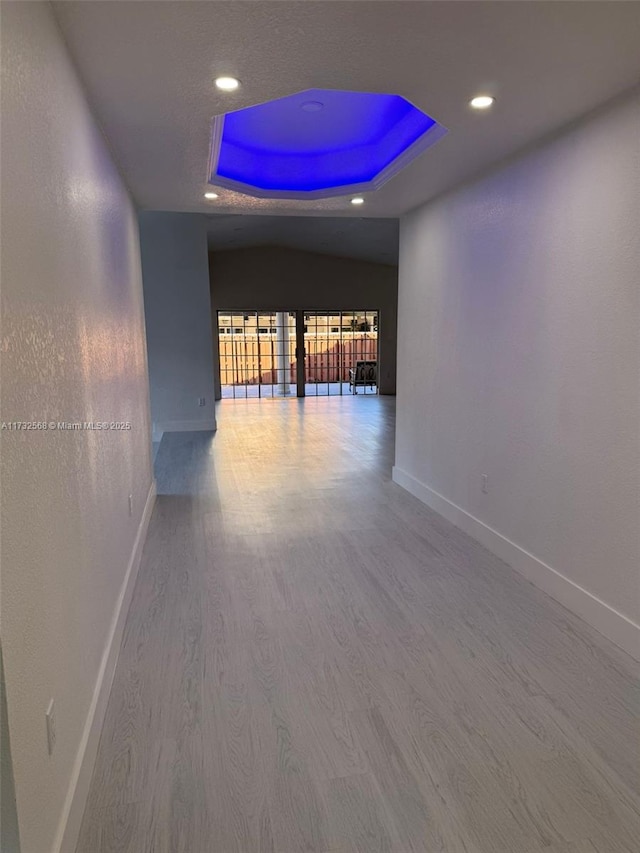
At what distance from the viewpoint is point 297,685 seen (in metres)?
2.23

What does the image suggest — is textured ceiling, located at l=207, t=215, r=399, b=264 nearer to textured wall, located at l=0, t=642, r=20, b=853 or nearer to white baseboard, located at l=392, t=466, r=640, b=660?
white baseboard, located at l=392, t=466, r=640, b=660

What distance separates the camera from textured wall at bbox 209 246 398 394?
1248 centimetres

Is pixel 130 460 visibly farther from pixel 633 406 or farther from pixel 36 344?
pixel 633 406

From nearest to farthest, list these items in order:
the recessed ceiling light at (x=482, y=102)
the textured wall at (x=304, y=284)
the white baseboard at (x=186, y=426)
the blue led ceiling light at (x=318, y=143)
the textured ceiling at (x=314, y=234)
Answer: the recessed ceiling light at (x=482, y=102) → the blue led ceiling light at (x=318, y=143) → the white baseboard at (x=186, y=426) → the textured ceiling at (x=314, y=234) → the textured wall at (x=304, y=284)

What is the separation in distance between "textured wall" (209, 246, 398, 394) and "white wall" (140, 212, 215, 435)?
13.2 feet

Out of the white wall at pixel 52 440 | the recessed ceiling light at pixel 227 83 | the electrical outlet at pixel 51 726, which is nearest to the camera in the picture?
the white wall at pixel 52 440

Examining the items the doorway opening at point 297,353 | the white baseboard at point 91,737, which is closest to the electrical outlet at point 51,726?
the white baseboard at point 91,737

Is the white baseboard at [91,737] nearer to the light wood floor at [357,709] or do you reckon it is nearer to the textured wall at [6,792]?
the light wood floor at [357,709]

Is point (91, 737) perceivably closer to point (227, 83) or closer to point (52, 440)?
point (52, 440)

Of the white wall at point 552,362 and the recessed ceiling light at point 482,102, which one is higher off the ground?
the recessed ceiling light at point 482,102

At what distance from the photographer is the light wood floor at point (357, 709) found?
160 centimetres

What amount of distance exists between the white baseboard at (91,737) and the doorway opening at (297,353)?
414 inches

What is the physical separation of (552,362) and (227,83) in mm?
2071

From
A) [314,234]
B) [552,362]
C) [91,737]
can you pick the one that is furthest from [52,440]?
[314,234]
